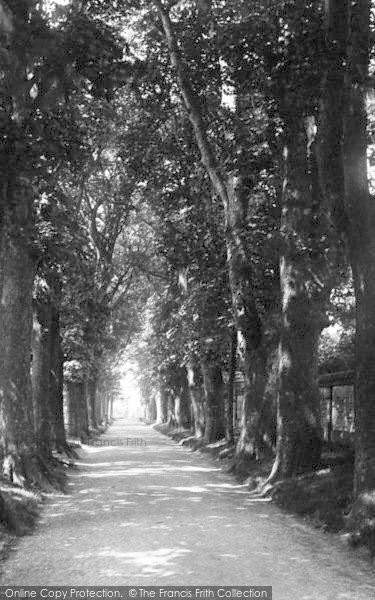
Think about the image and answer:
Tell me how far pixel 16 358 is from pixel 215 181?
6.42m

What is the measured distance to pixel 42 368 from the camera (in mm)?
19797

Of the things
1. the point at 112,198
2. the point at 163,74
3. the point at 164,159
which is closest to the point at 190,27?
the point at 163,74

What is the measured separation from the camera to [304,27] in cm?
1184

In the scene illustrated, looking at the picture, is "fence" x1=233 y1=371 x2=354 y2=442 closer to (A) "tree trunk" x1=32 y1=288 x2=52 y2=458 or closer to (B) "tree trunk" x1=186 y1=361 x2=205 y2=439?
(A) "tree trunk" x1=32 y1=288 x2=52 y2=458

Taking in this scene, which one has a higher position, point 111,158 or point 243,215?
point 111,158

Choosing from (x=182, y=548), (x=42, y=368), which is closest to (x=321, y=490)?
(x=182, y=548)

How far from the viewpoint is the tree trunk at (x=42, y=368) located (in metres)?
19.1

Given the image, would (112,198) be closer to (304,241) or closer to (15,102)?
(304,241)

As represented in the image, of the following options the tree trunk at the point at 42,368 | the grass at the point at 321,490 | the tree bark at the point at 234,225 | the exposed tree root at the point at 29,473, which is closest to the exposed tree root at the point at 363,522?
the grass at the point at 321,490

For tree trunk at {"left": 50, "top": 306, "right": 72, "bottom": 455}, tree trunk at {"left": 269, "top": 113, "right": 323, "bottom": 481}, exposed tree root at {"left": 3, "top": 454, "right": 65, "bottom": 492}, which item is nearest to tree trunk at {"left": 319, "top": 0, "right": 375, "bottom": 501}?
tree trunk at {"left": 269, "top": 113, "right": 323, "bottom": 481}

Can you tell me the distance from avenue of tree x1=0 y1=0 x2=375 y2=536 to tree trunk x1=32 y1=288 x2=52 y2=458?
0.20 ft

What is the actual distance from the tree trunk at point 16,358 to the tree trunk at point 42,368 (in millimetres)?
3949

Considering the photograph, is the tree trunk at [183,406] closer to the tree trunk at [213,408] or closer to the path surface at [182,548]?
the tree trunk at [213,408]

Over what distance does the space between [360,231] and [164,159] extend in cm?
1069
